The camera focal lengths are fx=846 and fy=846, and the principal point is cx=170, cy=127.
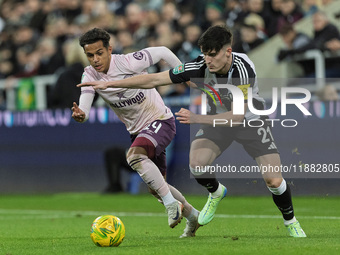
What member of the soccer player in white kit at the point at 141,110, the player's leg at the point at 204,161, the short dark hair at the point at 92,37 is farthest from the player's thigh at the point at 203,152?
the short dark hair at the point at 92,37

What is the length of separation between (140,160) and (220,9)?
8598 millimetres

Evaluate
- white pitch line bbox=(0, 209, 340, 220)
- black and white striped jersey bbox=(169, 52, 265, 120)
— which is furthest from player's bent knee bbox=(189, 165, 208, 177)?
white pitch line bbox=(0, 209, 340, 220)

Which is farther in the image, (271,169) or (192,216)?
(192,216)

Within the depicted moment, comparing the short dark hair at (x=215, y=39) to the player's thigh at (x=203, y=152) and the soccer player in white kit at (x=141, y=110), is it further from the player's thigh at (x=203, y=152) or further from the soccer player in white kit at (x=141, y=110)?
the player's thigh at (x=203, y=152)

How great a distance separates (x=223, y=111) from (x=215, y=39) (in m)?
0.85

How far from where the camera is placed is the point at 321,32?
14.5 metres

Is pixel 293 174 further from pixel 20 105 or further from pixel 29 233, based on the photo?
pixel 20 105

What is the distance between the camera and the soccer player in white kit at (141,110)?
8977mm

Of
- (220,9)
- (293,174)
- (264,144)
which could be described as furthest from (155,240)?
(220,9)

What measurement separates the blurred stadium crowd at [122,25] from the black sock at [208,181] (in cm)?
618

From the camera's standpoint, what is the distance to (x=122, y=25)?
61.0ft

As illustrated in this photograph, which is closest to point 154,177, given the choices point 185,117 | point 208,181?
point 208,181

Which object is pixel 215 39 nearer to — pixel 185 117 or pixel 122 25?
pixel 185 117

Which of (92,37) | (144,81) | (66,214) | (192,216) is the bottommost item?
(66,214)
